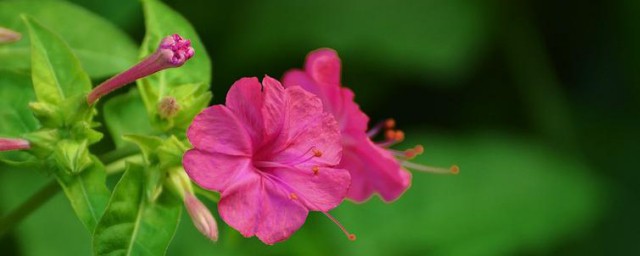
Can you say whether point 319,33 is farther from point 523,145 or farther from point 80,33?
point 80,33

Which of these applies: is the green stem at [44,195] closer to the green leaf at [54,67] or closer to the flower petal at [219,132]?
the green leaf at [54,67]

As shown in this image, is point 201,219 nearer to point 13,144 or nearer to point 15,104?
point 13,144

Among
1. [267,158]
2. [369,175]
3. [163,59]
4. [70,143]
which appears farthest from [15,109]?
[369,175]

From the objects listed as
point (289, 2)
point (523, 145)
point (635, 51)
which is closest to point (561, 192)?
point (523, 145)

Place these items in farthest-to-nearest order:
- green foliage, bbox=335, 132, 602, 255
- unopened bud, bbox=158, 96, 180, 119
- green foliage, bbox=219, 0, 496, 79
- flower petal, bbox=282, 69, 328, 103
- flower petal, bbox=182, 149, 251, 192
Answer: green foliage, bbox=219, 0, 496, 79 → green foliage, bbox=335, 132, 602, 255 → flower petal, bbox=282, 69, 328, 103 → unopened bud, bbox=158, 96, 180, 119 → flower petal, bbox=182, 149, 251, 192

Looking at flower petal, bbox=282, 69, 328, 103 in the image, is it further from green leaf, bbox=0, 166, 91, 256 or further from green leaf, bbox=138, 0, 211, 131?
green leaf, bbox=0, 166, 91, 256

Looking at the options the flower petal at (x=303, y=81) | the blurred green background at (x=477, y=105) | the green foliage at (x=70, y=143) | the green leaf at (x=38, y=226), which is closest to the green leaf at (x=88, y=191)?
the green foliage at (x=70, y=143)

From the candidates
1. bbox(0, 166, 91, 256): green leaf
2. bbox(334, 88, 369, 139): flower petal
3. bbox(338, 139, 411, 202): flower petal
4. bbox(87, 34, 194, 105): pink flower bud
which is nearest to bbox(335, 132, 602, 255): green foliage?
bbox(0, 166, 91, 256): green leaf
